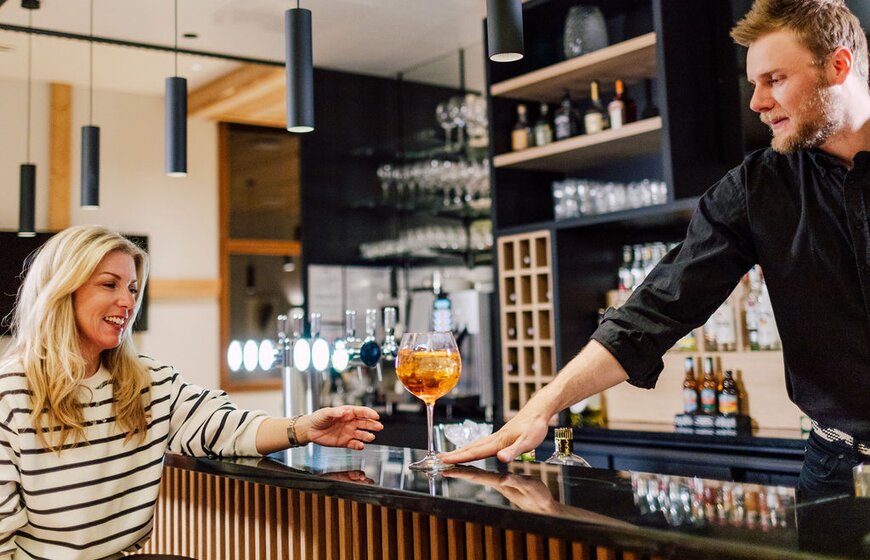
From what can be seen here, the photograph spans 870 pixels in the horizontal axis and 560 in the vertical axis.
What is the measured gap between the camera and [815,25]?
164 cm

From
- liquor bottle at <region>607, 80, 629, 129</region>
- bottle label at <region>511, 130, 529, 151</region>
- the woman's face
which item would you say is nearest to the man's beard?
the woman's face

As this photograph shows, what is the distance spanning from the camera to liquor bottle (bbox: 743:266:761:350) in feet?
11.9

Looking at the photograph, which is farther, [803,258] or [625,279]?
[625,279]

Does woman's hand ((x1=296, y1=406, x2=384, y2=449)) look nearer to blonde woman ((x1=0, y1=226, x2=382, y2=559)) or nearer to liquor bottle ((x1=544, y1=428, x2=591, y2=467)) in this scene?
blonde woman ((x1=0, y1=226, x2=382, y2=559))

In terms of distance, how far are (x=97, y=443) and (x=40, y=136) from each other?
6219 millimetres

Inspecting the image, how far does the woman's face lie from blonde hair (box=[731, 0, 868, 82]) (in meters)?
1.37

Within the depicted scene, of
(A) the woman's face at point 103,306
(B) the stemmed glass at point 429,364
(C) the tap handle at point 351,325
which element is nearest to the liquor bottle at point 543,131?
(C) the tap handle at point 351,325

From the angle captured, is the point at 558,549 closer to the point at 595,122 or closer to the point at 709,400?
the point at 709,400

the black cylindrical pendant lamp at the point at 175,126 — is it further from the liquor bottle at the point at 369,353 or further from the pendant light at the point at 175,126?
the liquor bottle at the point at 369,353

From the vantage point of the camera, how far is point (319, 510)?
173cm

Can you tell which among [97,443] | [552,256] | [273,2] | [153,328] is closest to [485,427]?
[97,443]

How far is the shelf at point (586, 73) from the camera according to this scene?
3830 mm

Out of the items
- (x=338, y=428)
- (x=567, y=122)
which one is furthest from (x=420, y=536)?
(x=567, y=122)

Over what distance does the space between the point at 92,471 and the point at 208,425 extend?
0.28 m
